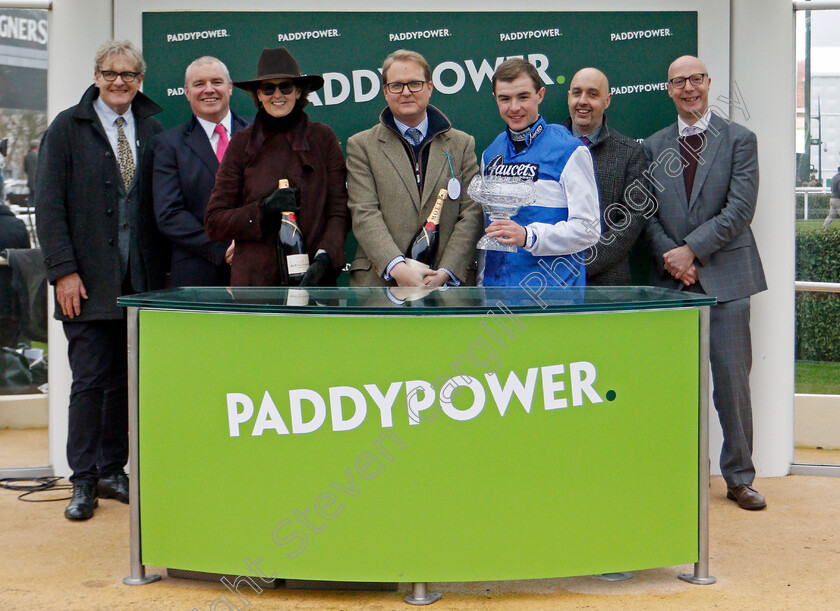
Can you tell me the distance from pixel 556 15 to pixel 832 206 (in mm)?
1860

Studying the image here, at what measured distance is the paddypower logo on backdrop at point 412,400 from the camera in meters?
3.12

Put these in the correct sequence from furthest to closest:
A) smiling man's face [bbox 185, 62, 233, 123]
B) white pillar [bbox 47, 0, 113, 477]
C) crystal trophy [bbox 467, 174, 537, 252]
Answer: white pillar [bbox 47, 0, 113, 477]
smiling man's face [bbox 185, 62, 233, 123]
crystal trophy [bbox 467, 174, 537, 252]

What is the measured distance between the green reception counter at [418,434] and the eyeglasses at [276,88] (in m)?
1.23

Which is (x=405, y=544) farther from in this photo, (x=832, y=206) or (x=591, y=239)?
(x=832, y=206)

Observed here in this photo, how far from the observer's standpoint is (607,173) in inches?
182

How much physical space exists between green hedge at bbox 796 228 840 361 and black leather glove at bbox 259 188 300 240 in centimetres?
294

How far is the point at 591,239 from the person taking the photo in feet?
12.6

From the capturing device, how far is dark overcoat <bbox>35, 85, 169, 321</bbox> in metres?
4.45

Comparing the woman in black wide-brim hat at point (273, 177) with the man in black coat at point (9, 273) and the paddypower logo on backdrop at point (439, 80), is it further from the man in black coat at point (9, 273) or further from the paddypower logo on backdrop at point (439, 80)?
the man in black coat at point (9, 273)

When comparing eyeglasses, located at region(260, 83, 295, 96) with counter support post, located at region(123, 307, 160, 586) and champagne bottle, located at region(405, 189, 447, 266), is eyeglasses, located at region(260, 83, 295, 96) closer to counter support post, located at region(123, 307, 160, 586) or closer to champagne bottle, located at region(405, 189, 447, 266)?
champagne bottle, located at region(405, 189, 447, 266)

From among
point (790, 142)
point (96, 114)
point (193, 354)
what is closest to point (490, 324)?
point (193, 354)

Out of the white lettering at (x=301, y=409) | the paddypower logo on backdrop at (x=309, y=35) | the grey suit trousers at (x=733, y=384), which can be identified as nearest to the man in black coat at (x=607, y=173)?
the grey suit trousers at (x=733, y=384)

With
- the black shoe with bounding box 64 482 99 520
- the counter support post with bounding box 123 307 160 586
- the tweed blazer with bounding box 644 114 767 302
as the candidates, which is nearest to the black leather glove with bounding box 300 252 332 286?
the counter support post with bounding box 123 307 160 586

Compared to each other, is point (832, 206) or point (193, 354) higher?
point (832, 206)
